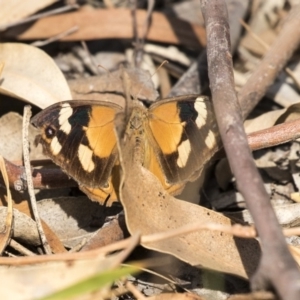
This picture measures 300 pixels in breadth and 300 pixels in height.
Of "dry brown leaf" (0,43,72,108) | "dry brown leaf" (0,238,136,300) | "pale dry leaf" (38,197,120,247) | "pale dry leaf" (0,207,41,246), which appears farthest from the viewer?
"dry brown leaf" (0,43,72,108)

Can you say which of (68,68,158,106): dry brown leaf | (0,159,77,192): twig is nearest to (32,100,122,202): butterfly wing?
(0,159,77,192): twig

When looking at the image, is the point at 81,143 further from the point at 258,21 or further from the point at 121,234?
the point at 258,21

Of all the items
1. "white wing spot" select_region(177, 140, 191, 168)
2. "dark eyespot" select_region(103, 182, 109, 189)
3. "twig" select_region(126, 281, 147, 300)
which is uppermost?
"white wing spot" select_region(177, 140, 191, 168)

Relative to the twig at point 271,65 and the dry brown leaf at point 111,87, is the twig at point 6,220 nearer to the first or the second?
the dry brown leaf at point 111,87

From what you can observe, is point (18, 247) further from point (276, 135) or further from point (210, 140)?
point (276, 135)

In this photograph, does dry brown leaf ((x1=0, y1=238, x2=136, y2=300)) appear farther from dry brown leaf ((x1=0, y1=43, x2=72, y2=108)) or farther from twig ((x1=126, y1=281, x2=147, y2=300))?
dry brown leaf ((x1=0, y1=43, x2=72, y2=108))

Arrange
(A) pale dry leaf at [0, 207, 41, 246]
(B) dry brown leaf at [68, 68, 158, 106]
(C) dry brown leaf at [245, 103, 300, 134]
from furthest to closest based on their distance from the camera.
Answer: (B) dry brown leaf at [68, 68, 158, 106] < (C) dry brown leaf at [245, 103, 300, 134] < (A) pale dry leaf at [0, 207, 41, 246]

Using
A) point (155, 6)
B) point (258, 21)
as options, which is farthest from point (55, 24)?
point (258, 21)
